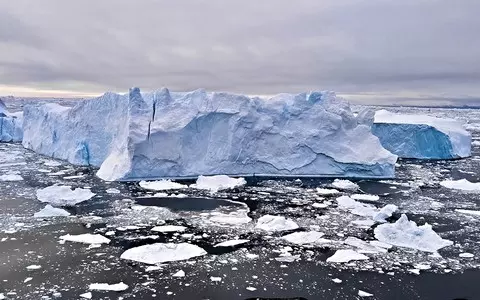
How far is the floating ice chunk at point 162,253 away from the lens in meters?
6.20

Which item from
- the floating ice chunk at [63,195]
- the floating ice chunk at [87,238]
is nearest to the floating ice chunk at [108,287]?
the floating ice chunk at [87,238]

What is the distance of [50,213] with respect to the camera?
8352mm

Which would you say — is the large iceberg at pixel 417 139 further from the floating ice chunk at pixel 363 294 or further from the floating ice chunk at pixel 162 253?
the floating ice chunk at pixel 363 294

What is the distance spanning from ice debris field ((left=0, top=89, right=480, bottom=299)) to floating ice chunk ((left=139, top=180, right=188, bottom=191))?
0.06m

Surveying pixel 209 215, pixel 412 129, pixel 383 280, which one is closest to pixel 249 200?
pixel 209 215

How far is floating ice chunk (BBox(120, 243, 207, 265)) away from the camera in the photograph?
620cm

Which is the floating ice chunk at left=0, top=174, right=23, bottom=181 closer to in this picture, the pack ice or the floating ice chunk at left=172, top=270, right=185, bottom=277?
the floating ice chunk at left=172, top=270, right=185, bottom=277

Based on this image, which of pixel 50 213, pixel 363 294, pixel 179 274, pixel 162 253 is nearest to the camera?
pixel 363 294

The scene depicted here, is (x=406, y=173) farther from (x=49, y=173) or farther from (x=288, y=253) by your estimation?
(x=49, y=173)

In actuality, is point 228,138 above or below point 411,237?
above

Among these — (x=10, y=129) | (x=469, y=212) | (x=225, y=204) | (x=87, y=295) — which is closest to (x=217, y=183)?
(x=225, y=204)

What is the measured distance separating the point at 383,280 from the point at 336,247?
4.22 feet

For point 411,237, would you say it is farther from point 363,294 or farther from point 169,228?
point 169,228

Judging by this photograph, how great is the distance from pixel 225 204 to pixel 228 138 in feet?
13.9
